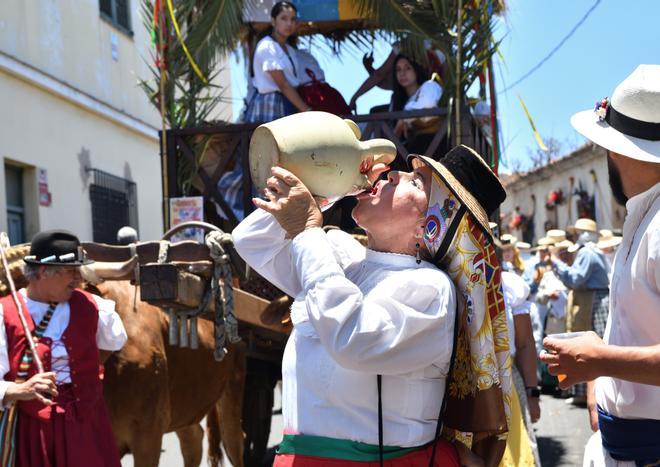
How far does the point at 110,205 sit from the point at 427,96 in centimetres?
968

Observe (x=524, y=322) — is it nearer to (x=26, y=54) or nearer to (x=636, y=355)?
(x=636, y=355)

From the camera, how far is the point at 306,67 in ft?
23.1

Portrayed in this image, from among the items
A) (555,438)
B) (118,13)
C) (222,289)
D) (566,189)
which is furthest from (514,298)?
(566,189)

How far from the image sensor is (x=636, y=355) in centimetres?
230

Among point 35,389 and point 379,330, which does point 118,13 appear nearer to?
point 35,389

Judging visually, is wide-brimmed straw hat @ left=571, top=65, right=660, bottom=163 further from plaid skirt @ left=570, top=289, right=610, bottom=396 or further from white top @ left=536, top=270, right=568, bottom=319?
white top @ left=536, top=270, right=568, bottom=319

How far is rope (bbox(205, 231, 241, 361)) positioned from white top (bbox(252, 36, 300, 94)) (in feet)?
7.43

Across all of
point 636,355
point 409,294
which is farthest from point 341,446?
point 636,355

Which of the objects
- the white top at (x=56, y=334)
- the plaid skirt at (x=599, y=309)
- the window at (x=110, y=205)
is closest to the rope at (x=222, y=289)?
the white top at (x=56, y=334)

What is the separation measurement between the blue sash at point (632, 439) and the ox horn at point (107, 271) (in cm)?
264

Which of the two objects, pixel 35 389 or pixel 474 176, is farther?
pixel 35 389

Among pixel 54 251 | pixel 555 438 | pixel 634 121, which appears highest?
pixel 634 121

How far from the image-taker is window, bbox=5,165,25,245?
12203 mm

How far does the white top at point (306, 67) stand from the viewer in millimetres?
6969
